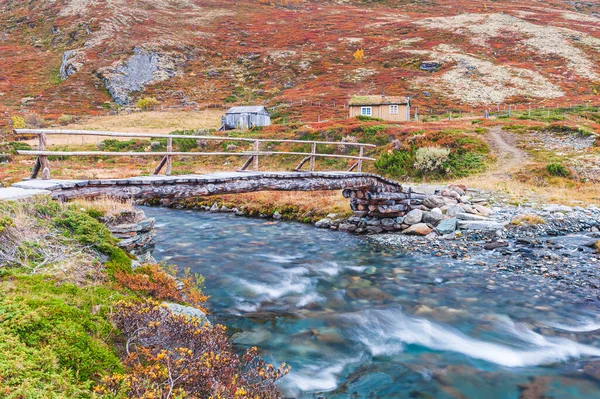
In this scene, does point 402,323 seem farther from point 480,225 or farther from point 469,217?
point 469,217

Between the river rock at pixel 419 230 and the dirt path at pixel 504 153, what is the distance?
11.8m

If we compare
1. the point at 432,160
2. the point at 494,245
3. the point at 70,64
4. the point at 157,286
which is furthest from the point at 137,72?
the point at 157,286

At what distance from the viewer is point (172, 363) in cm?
403

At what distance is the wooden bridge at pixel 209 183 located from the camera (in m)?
7.97

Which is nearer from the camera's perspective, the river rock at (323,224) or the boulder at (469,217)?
the boulder at (469,217)

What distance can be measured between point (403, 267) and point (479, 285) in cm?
236

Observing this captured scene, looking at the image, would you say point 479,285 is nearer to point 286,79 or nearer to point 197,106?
point 197,106

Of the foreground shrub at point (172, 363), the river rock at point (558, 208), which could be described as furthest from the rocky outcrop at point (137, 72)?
the foreground shrub at point (172, 363)

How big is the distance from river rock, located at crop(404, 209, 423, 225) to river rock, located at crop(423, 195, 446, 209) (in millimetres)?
1101

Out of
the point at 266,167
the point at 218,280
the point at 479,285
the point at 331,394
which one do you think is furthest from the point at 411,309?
the point at 266,167

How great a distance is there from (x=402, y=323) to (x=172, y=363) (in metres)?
5.72

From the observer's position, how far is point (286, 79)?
80438 mm

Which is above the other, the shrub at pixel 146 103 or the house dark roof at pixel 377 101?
the shrub at pixel 146 103

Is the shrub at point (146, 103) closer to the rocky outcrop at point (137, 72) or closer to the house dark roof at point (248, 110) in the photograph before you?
the rocky outcrop at point (137, 72)
